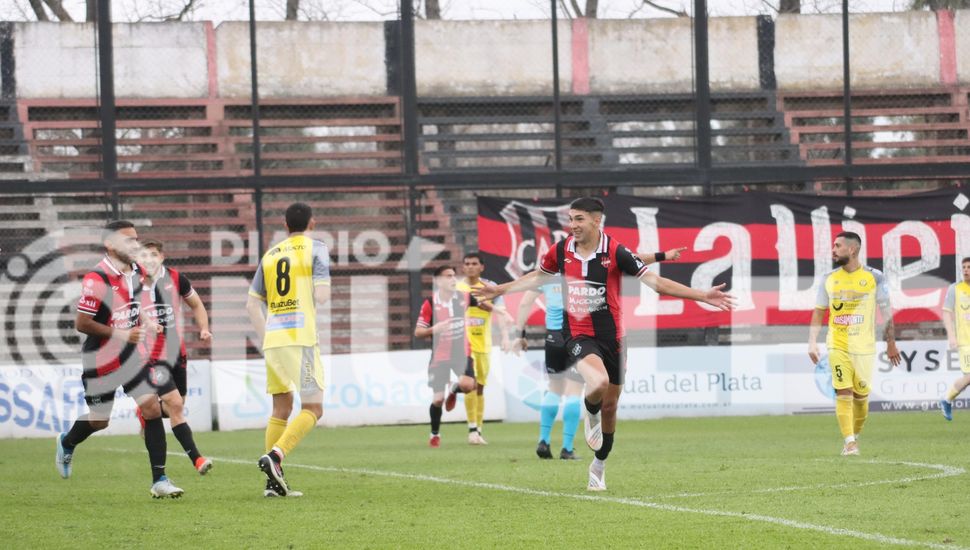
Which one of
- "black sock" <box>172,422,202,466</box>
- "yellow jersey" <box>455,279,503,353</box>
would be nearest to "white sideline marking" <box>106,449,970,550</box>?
"black sock" <box>172,422,202,466</box>

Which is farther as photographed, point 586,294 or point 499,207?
point 499,207

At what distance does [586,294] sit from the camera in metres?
10.0

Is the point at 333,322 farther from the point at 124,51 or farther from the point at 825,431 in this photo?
the point at 825,431

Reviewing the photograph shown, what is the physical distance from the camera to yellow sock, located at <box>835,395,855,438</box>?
43.3 ft

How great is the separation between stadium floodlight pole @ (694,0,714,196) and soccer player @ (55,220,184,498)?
15.1 m

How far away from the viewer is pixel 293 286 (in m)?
10.1

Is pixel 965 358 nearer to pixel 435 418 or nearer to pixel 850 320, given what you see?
pixel 850 320

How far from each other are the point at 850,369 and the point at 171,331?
6635mm

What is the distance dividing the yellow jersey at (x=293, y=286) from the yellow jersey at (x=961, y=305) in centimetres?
1062

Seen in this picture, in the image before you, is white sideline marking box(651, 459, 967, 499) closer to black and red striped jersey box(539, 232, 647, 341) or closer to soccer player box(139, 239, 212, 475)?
black and red striped jersey box(539, 232, 647, 341)

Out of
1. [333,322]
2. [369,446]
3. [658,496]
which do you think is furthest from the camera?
[333,322]

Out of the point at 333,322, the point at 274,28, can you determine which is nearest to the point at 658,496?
the point at 333,322

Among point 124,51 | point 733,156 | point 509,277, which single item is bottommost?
→ point 509,277

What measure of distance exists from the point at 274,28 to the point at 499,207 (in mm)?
5425
